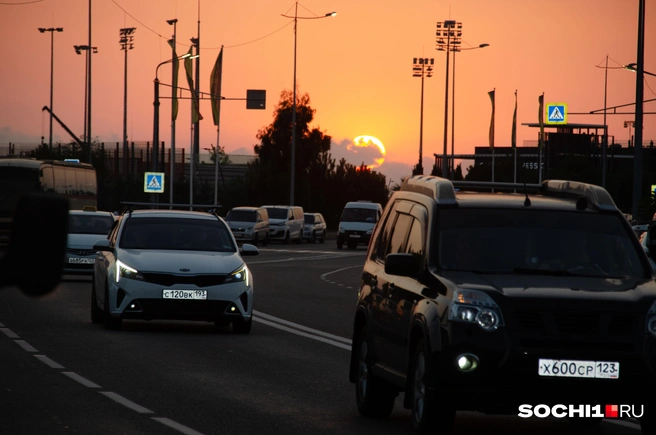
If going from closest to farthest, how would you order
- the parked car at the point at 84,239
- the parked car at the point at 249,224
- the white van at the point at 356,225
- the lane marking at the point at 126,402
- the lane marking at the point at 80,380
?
1. the lane marking at the point at 126,402
2. the lane marking at the point at 80,380
3. the parked car at the point at 84,239
4. the parked car at the point at 249,224
5. the white van at the point at 356,225

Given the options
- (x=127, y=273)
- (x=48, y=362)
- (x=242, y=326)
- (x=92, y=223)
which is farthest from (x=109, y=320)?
(x=92, y=223)

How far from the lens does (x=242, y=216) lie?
64188 mm

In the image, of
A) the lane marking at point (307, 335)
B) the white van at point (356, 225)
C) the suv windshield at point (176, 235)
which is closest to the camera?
the lane marking at point (307, 335)

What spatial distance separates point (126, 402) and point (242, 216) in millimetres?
54136

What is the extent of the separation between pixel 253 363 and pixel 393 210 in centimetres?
379

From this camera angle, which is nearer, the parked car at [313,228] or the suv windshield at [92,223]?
the suv windshield at [92,223]

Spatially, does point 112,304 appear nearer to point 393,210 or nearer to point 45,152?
point 393,210

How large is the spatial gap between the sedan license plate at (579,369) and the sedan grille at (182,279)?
381 inches

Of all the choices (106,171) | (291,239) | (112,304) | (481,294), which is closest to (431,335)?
(481,294)

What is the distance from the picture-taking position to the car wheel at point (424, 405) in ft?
26.0

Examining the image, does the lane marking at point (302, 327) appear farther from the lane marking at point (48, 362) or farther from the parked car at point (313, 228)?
the parked car at point (313, 228)

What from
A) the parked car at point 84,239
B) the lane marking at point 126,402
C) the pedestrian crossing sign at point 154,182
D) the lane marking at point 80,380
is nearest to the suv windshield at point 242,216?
the pedestrian crossing sign at point 154,182

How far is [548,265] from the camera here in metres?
8.62

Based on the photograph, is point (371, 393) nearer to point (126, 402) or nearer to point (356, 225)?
point (126, 402)
